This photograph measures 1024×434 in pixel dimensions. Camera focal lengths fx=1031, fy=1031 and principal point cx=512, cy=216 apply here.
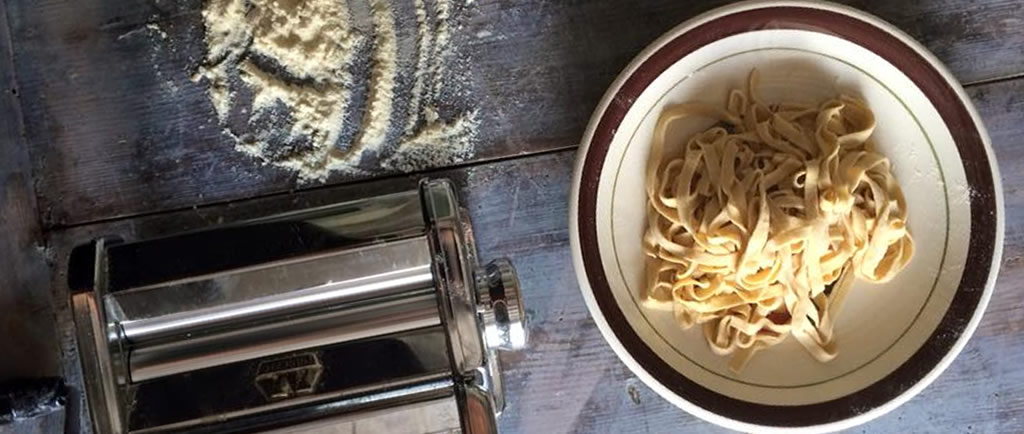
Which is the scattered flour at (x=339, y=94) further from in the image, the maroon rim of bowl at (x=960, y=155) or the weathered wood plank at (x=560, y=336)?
the maroon rim of bowl at (x=960, y=155)

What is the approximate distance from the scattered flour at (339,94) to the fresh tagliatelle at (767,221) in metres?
0.18

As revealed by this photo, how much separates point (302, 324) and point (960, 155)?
49 centimetres

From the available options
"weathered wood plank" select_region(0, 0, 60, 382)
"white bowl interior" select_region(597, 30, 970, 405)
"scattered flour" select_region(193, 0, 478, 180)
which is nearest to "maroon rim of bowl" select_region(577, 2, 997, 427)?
"white bowl interior" select_region(597, 30, 970, 405)

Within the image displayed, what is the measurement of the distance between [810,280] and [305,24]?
438 millimetres

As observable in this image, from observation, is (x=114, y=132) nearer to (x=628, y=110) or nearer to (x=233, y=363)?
(x=233, y=363)

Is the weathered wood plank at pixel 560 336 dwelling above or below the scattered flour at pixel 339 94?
below

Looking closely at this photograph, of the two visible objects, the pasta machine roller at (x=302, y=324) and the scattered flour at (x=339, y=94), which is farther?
the scattered flour at (x=339, y=94)

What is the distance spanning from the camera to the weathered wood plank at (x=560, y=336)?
0.83 metres

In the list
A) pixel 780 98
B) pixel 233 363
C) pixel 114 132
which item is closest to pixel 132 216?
pixel 114 132

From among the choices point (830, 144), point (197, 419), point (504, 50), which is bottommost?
point (197, 419)

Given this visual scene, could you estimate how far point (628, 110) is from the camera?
75 centimetres

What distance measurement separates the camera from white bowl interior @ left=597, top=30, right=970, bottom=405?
0.76 m

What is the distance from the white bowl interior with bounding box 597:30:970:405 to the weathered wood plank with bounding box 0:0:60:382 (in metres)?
0.45

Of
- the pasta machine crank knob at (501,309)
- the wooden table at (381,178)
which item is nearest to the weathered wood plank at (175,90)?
the wooden table at (381,178)
